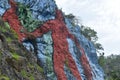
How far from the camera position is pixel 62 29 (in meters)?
55.9

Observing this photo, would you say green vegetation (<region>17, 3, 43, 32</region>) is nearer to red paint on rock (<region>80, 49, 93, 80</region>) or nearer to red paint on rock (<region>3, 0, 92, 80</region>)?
red paint on rock (<region>3, 0, 92, 80</region>)

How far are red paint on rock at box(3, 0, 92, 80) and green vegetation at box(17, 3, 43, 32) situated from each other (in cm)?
67

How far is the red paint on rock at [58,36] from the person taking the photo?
47.8 metres

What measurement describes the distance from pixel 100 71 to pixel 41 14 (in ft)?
53.7

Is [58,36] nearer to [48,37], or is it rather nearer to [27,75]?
[48,37]

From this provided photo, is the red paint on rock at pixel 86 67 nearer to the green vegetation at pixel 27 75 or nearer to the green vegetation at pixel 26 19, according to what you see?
the green vegetation at pixel 26 19

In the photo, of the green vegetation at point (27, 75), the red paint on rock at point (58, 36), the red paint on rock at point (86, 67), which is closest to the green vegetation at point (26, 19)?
the red paint on rock at point (58, 36)

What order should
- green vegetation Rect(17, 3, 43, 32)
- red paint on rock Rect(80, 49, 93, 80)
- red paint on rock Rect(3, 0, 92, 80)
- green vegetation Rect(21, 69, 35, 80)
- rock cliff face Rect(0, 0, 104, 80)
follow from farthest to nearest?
red paint on rock Rect(80, 49, 93, 80), green vegetation Rect(17, 3, 43, 32), red paint on rock Rect(3, 0, 92, 80), rock cliff face Rect(0, 0, 104, 80), green vegetation Rect(21, 69, 35, 80)

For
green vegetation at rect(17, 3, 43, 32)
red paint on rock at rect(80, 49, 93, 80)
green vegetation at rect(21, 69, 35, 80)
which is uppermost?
green vegetation at rect(17, 3, 43, 32)

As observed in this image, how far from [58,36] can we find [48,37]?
8.71 ft

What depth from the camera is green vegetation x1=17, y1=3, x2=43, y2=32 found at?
49.8 m

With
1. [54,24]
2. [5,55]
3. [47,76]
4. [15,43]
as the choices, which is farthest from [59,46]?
[5,55]

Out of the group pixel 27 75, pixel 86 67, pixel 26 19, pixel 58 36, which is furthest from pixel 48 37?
pixel 27 75

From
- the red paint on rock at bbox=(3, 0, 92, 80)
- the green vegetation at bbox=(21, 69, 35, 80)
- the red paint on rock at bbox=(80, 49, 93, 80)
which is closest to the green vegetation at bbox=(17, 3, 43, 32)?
the red paint on rock at bbox=(3, 0, 92, 80)
